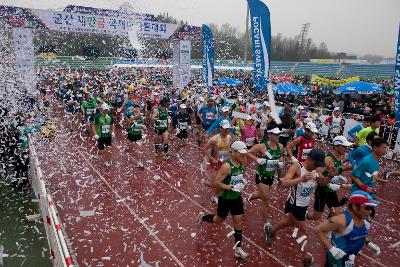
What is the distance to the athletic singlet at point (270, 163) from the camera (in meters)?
6.10

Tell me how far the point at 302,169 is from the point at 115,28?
18143 millimetres

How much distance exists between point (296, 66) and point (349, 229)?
61.3m

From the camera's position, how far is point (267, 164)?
6.08m

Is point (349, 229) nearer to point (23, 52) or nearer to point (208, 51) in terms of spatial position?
point (208, 51)

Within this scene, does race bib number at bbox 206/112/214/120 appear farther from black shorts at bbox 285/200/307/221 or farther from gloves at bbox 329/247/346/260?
gloves at bbox 329/247/346/260

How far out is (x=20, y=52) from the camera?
55.6 feet

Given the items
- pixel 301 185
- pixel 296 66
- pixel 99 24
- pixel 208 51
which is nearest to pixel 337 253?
pixel 301 185

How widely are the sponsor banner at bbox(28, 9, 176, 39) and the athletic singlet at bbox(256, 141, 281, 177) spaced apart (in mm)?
16325

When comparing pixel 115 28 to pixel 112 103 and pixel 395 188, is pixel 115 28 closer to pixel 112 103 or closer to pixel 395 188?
pixel 112 103

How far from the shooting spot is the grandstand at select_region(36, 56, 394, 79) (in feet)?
134

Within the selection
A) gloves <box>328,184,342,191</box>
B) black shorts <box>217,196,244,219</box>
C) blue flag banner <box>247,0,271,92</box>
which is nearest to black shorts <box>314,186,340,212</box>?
gloves <box>328,184,342,191</box>

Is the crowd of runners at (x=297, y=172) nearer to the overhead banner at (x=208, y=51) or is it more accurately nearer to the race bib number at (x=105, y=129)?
the race bib number at (x=105, y=129)

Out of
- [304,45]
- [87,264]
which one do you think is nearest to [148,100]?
[87,264]

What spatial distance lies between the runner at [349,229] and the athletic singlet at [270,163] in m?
2.55
